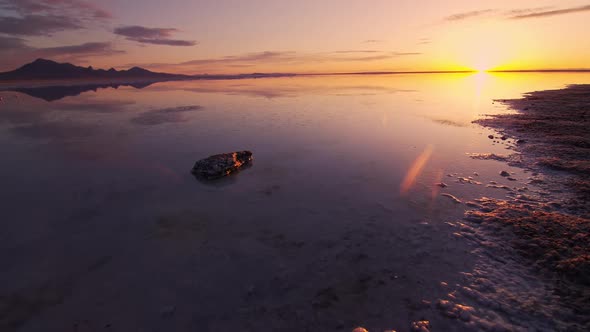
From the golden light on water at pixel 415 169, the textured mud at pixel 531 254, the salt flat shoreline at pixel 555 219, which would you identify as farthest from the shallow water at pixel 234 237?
the salt flat shoreline at pixel 555 219

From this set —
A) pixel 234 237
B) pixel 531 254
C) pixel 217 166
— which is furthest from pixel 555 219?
pixel 217 166

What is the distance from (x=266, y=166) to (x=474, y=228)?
9270 millimetres

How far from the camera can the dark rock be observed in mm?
12562

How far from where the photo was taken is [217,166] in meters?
12.8

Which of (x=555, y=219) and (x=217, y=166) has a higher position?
(x=217, y=166)

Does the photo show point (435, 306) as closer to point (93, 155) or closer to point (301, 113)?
point (93, 155)

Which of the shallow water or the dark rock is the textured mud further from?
the dark rock

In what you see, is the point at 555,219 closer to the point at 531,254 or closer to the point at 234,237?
the point at 531,254

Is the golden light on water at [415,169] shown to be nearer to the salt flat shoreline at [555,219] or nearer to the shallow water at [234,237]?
the shallow water at [234,237]

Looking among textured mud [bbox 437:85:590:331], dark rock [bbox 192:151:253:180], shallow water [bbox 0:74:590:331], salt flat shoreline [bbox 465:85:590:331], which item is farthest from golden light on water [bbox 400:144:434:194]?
dark rock [bbox 192:151:253:180]

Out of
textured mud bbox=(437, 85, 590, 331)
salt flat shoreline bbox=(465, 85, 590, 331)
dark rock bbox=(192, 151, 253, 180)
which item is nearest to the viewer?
textured mud bbox=(437, 85, 590, 331)

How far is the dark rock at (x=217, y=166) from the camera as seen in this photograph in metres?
12.6

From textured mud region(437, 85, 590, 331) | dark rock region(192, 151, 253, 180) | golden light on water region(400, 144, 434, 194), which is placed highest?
dark rock region(192, 151, 253, 180)

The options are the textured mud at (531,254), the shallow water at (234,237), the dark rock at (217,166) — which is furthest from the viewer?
the dark rock at (217,166)
